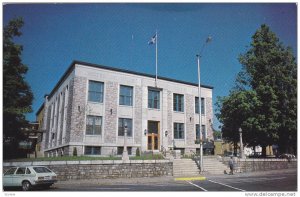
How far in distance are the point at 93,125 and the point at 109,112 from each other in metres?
2.19

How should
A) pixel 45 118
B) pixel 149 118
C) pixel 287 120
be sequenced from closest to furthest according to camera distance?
pixel 287 120, pixel 149 118, pixel 45 118

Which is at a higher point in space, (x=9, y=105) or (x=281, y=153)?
(x=9, y=105)

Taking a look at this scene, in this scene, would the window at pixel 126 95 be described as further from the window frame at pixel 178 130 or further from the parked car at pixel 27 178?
the parked car at pixel 27 178

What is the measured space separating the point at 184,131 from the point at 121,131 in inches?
310

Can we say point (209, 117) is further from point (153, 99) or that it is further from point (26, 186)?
point (26, 186)

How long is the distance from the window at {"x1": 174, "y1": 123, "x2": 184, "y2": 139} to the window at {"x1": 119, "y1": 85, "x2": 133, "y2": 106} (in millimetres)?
6313

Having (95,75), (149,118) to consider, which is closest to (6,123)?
(95,75)

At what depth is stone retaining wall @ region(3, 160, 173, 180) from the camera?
17969mm

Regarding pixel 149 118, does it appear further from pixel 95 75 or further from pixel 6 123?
pixel 6 123

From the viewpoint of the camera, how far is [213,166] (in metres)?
24.2

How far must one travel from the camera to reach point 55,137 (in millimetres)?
31922

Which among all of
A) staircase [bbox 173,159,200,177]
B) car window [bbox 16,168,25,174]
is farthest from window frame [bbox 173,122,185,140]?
car window [bbox 16,168,25,174]

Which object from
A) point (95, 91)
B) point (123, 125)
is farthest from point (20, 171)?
point (123, 125)

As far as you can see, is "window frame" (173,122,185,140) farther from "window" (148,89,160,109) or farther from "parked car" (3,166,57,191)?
"parked car" (3,166,57,191)
